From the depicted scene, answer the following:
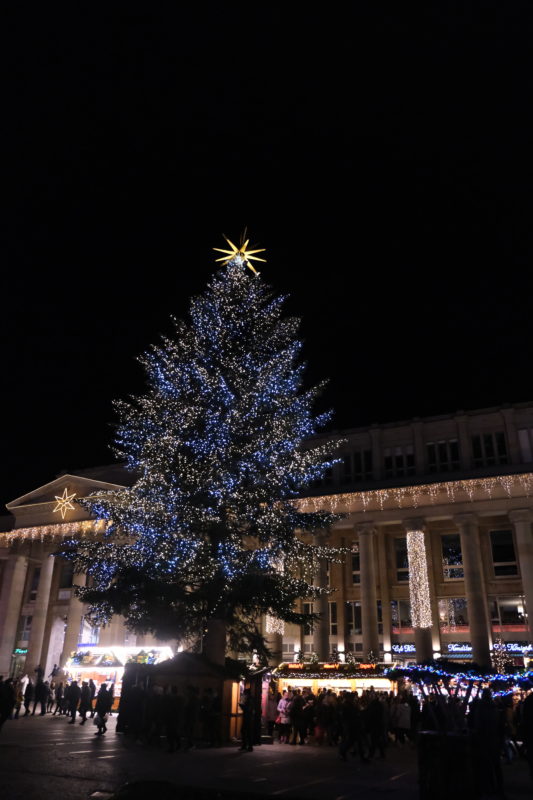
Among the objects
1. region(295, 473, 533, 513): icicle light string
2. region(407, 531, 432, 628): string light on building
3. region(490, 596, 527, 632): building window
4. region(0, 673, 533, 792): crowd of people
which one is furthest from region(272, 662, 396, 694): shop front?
region(490, 596, 527, 632): building window

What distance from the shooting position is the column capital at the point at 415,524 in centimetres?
3706

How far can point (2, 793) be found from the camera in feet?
31.3

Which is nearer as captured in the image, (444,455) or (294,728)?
(294,728)

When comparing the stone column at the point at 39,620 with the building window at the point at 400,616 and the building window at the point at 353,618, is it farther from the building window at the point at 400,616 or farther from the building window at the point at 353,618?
the building window at the point at 400,616

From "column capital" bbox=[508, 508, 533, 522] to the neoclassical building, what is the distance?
58 mm

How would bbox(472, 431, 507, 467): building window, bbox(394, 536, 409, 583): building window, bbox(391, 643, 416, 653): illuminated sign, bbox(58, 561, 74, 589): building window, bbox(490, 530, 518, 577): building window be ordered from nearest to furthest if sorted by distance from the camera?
bbox(472, 431, 507, 467): building window
bbox(391, 643, 416, 653): illuminated sign
bbox(490, 530, 518, 577): building window
bbox(394, 536, 409, 583): building window
bbox(58, 561, 74, 589): building window

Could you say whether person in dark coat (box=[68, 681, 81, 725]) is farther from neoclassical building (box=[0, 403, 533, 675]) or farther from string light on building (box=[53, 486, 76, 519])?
string light on building (box=[53, 486, 76, 519])

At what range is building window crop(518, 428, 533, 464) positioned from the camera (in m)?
37.0

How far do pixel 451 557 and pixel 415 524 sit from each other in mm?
6248

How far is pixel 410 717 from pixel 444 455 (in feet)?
72.6

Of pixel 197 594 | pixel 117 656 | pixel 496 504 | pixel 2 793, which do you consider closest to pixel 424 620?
pixel 496 504

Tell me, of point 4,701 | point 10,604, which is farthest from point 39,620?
point 4,701

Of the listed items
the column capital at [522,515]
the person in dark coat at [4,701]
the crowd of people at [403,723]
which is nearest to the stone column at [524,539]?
the column capital at [522,515]

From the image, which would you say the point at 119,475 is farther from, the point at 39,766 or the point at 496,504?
the point at 39,766
